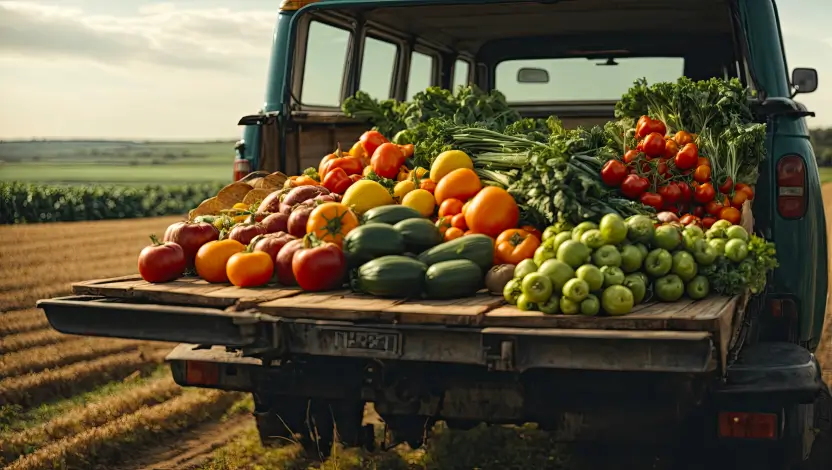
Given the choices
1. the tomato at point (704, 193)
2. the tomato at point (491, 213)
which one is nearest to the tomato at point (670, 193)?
the tomato at point (704, 193)

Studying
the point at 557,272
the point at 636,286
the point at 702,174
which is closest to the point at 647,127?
the point at 702,174

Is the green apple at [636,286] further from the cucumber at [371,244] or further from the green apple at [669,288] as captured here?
the cucumber at [371,244]

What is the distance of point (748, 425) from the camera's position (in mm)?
4215

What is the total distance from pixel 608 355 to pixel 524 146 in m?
1.88

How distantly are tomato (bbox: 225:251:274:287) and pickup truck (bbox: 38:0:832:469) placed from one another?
0.08m

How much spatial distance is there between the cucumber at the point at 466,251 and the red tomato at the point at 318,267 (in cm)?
36

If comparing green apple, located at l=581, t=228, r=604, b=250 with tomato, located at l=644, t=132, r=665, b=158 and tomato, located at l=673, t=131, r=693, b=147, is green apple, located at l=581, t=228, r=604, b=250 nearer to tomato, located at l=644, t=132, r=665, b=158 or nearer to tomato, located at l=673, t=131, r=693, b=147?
tomato, located at l=644, t=132, r=665, b=158

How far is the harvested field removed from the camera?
5.88 metres

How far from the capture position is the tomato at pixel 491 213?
462 centimetres

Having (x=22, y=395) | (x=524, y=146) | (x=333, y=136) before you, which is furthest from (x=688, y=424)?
(x=22, y=395)

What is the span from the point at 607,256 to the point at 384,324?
90 centimetres

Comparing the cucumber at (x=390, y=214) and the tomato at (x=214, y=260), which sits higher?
the cucumber at (x=390, y=214)

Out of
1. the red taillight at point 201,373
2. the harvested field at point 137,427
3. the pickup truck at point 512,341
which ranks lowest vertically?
the harvested field at point 137,427

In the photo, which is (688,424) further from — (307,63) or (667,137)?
(307,63)
